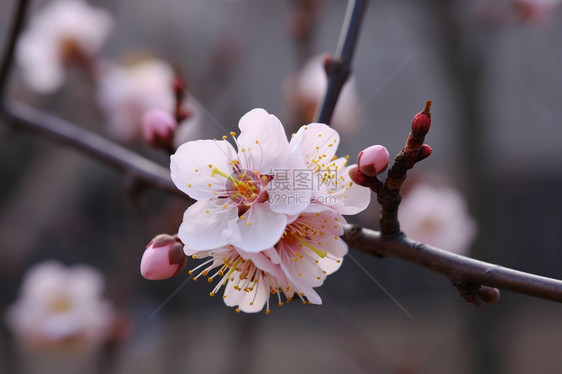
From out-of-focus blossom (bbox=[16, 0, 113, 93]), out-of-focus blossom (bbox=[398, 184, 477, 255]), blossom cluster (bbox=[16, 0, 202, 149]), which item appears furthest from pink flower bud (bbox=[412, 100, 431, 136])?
out-of-focus blossom (bbox=[16, 0, 113, 93])

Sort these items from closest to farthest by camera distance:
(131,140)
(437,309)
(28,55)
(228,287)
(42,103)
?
(228,287) → (28,55) → (131,140) → (42,103) → (437,309)

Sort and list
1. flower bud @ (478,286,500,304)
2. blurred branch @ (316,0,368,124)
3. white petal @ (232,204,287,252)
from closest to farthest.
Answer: white petal @ (232,204,287,252)
flower bud @ (478,286,500,304)
blurred branch @ (316,0,368,124)

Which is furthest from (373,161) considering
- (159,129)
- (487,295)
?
(159,129)

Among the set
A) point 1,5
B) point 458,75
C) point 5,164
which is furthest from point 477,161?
point 5,164

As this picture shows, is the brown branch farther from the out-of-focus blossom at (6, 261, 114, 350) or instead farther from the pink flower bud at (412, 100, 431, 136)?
the out-of-focus blossom at (6, 261, 114, 350)

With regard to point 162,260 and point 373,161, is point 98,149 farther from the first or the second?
point 373,161

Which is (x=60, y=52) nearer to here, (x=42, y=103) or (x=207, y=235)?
(x=42, y=103)
